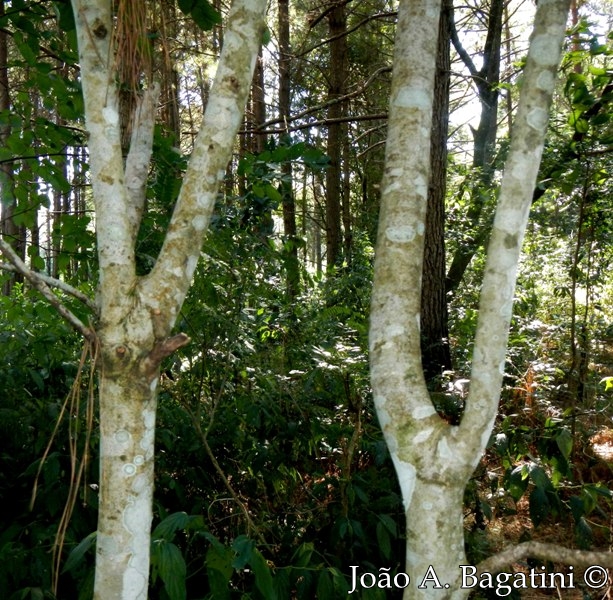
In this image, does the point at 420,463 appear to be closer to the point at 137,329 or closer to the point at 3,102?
the point at 137,329

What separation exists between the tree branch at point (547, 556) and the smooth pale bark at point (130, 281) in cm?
85

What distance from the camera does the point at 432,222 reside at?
559cm

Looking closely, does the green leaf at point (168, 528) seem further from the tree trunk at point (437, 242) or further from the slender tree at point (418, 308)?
the tree trunk at point (437, 242)

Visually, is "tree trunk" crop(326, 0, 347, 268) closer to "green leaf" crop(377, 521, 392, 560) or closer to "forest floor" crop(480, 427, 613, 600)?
"forest floor" crop(480, 427, 613, 600)

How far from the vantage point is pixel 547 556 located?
4.93ft

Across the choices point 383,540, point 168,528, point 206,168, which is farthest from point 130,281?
point 383,540

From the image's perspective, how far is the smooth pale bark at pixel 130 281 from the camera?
142 cm

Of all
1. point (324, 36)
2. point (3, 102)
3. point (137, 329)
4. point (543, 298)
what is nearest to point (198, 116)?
point (324, 36)

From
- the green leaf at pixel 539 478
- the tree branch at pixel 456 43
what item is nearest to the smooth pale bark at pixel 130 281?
the green leaf at pixel 539 478

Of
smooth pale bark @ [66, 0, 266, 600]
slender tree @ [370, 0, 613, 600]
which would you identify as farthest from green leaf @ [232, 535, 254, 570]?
slender tree @ [370, 0, 613, 600]

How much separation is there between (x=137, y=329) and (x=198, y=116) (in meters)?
13.0

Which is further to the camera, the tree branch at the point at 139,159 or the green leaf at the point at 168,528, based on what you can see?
the green leaf at the point at 168,528

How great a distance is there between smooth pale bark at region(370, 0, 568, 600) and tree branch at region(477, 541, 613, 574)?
10 centimetres

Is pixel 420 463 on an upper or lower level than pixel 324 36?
lower
